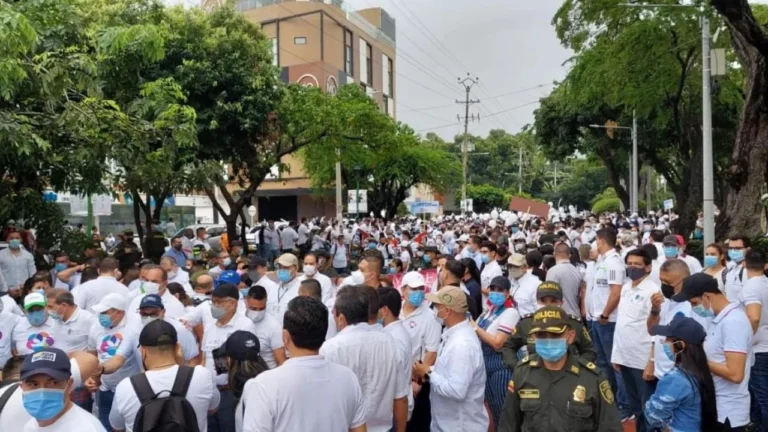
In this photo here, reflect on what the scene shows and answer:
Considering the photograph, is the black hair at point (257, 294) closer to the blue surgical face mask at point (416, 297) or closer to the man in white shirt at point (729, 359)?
the blue surgical face mask at point (416, 297)

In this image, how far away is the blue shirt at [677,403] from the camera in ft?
13.3

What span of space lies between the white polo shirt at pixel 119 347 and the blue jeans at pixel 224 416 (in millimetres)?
718

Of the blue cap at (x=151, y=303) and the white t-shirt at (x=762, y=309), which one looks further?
the white t-shirt at (x=762, y=309)

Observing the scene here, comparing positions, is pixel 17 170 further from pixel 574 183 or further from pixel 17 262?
pixel 574 183

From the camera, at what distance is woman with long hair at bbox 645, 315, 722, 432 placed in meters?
4.07

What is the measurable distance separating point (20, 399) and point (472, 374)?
2.56 m

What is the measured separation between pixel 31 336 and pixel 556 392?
15.0 ft

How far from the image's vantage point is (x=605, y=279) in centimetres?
740

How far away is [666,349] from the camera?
4254mm

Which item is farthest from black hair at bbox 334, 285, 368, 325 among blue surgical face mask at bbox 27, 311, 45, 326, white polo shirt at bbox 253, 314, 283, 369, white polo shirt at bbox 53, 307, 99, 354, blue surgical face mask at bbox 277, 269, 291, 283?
blue surgical face mask at bbox 277, 269, 291, 283

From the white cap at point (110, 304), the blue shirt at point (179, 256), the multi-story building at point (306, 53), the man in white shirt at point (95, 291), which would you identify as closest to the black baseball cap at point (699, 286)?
the white cap at point (110, 304)

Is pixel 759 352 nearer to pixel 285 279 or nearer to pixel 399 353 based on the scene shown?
pixel 399 353

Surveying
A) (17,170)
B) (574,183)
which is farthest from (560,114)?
(574,183)

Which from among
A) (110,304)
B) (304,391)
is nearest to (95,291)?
(110,304)
